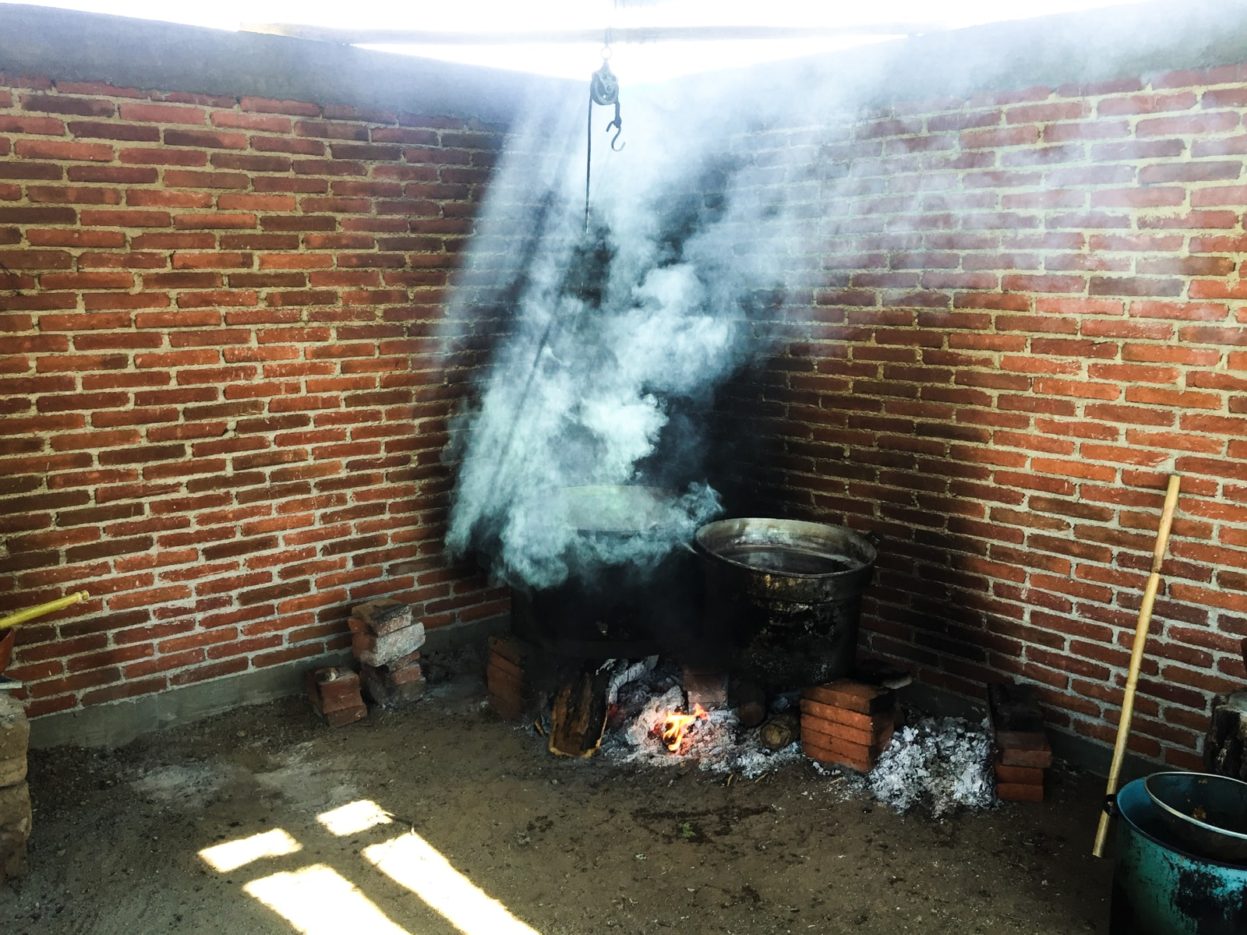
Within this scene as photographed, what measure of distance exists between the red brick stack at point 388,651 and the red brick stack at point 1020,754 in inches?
128

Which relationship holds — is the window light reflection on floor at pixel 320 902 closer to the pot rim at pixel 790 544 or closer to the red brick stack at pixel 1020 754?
the pot rim at pixel 790 544

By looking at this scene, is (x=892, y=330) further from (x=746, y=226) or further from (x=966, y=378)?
(x=746, y=226)

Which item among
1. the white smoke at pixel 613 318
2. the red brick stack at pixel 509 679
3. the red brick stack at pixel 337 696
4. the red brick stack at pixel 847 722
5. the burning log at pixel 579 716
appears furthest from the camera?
the white smoke at pixel 613 318

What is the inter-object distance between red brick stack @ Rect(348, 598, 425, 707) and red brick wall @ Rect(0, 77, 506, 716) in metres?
0.23

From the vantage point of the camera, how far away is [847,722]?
15.6 feet

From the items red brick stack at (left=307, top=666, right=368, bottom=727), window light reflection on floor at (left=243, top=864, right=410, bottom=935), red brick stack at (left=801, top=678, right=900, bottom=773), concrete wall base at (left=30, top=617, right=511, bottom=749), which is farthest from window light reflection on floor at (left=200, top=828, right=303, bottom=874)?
red brick stack at (left=801, top=678, right=900, bottom=773)

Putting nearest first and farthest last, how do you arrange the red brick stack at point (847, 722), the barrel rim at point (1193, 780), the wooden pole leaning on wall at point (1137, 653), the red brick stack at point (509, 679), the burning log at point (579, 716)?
1. the barrel rim at point (1193, 780)
2. the wooden pole leaning on wall at point (1137, 653)
3. the red brick stack at point (847, 722)
4. the burning log at point (579, 716)
5. the red brick stack at point (509, 679)

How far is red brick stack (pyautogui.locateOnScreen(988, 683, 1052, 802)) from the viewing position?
4.46 m

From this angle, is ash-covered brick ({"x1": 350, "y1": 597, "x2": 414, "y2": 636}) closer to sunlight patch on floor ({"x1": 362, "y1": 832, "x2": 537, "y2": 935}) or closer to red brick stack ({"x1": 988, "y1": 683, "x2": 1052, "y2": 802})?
sunlight patch on floor ({"x1": 362, "y1": 832, "x2": 537, "y2": 935})

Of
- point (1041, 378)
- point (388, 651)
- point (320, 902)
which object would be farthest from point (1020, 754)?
point (388, 651)

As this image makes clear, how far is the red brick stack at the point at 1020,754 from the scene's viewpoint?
4457 millimetres

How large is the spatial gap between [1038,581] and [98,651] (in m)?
4.88

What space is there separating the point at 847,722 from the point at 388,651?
2.64m

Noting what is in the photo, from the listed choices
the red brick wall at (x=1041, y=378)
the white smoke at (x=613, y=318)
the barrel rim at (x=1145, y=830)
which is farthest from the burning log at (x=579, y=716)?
the barrel rim at (x=1145, y=830)
